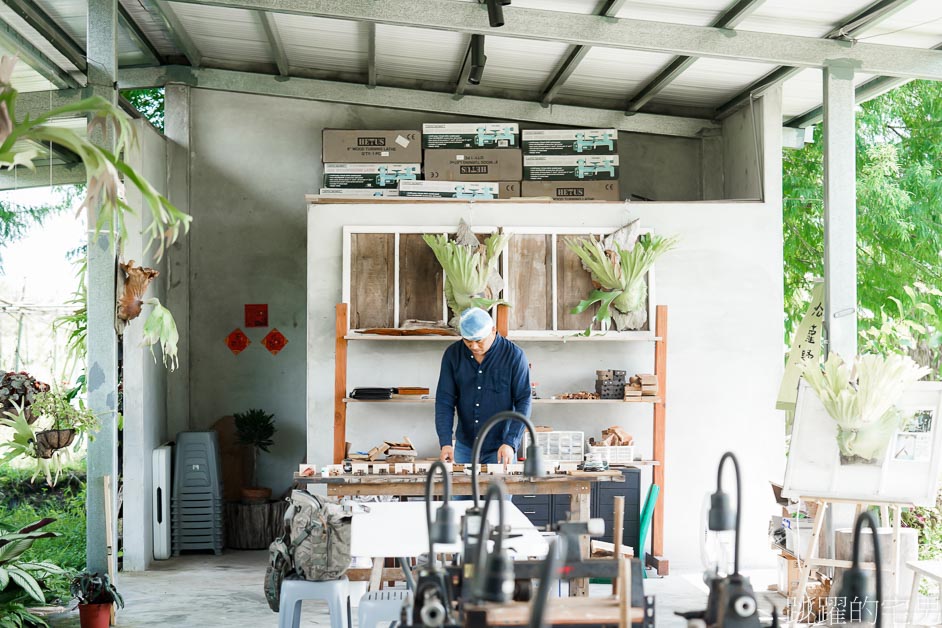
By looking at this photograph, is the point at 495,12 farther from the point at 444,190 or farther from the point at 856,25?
the point at 444,190

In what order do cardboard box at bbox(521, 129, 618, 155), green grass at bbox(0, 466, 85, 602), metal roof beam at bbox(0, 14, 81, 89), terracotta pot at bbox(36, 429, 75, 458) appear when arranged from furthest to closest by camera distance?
cardboard box at bbox(521, 129, 618, 155)
green grass at bbox(0, 466, 85, 602)
metal roof beam at bbox(0, 14, 81, 89)
terracotta pot at bbox(36, 429, 75, 458)

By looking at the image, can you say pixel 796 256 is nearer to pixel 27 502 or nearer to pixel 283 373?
pixel 283 373

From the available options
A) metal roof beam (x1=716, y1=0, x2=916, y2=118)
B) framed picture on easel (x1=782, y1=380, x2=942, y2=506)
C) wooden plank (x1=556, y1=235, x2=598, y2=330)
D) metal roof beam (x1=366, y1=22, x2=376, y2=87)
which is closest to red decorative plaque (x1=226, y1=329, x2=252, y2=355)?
metal roof beam (x1=366, y1=22, x2=376, y2=87)

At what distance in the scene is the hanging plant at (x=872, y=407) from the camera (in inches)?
243

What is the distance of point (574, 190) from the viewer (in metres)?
9.59

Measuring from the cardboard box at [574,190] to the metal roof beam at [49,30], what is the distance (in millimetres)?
4135

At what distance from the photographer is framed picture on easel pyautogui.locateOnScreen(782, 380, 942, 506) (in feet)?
19.9

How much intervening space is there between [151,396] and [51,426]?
7.27 feet

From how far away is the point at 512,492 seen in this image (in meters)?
6.17

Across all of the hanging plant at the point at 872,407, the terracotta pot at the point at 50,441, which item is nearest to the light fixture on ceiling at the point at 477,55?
the hanging plant at the point at 872,407

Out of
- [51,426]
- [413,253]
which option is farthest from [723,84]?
[51,426]

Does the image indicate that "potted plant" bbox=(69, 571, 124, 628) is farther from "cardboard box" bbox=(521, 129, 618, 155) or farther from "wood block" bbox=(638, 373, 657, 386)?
"cardboard box" bbox=(521, 129, 618, 155)

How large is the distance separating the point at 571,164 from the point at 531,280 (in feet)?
5.69

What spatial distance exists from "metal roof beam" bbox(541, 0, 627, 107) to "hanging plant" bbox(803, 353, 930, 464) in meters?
2.93
